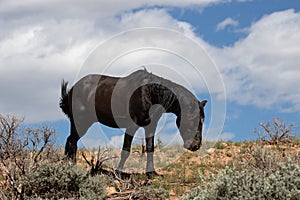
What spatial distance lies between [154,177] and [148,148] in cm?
97

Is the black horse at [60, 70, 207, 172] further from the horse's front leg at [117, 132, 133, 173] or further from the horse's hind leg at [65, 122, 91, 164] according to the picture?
the horse's hind leg at [65, 122, 91, 164]

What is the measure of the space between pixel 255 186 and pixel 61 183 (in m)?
4.50

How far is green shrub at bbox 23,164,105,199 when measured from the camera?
33.1 ft

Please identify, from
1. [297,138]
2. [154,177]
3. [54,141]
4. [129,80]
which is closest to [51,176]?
[54,141]

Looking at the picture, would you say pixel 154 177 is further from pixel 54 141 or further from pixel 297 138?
pixel 297 138

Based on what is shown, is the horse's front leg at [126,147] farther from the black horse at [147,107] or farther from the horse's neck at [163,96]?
the horse's neck at [163,96]

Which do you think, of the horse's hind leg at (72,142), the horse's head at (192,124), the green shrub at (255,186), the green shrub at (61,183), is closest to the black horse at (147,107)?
the horse's head at (192,124)

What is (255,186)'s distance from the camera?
7211 mm

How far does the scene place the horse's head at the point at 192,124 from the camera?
1300 centimetres

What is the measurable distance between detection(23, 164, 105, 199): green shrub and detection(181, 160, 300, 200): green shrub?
3284 mm

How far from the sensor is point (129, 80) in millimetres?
13352

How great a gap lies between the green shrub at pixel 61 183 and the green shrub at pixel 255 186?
3.28 meters

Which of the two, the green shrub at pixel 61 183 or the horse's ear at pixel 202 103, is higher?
the horse's ear at pixel 202 103

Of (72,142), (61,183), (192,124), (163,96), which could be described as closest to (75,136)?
(72,142)
